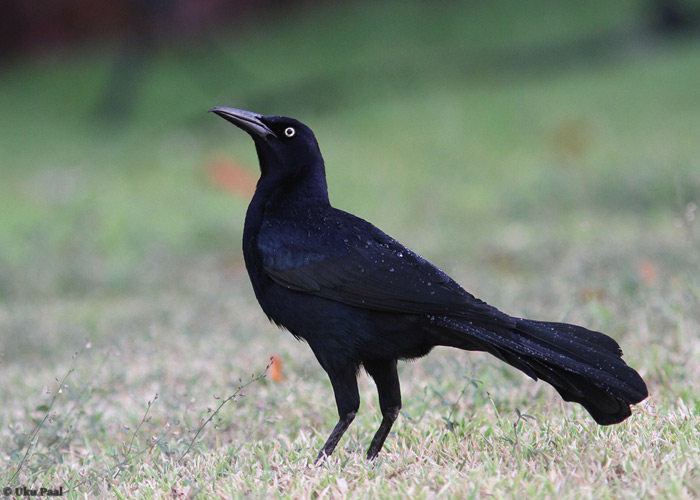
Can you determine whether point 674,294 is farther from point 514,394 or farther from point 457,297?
point 457,297

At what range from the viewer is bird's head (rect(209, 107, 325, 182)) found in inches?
150

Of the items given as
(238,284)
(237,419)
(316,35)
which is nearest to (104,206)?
(238,284)

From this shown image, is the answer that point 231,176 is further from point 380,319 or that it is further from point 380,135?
point 380,319

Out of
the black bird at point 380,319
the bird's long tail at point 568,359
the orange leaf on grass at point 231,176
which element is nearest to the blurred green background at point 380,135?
the orange leaf on grass at point 231,176

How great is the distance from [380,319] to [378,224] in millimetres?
6337

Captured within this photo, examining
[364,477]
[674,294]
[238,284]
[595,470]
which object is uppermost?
[674,294]

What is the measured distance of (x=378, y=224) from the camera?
9617 mm

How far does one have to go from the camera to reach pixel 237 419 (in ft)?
14.0

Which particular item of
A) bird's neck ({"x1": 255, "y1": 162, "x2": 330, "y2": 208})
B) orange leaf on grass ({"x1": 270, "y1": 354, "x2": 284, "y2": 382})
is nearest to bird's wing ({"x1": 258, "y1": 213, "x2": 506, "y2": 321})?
bird's neck ({"x1": 255, "y1": 162, "x2": 330, "y2": 208})

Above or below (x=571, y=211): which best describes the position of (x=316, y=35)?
above

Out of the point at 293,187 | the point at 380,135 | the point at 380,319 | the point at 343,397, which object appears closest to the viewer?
the point at 380,319

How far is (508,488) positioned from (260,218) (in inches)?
54.6

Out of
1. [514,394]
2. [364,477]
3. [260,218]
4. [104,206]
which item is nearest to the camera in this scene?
[364,477]

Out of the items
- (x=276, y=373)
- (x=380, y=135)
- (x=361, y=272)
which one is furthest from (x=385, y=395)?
(x=380, y=135)
